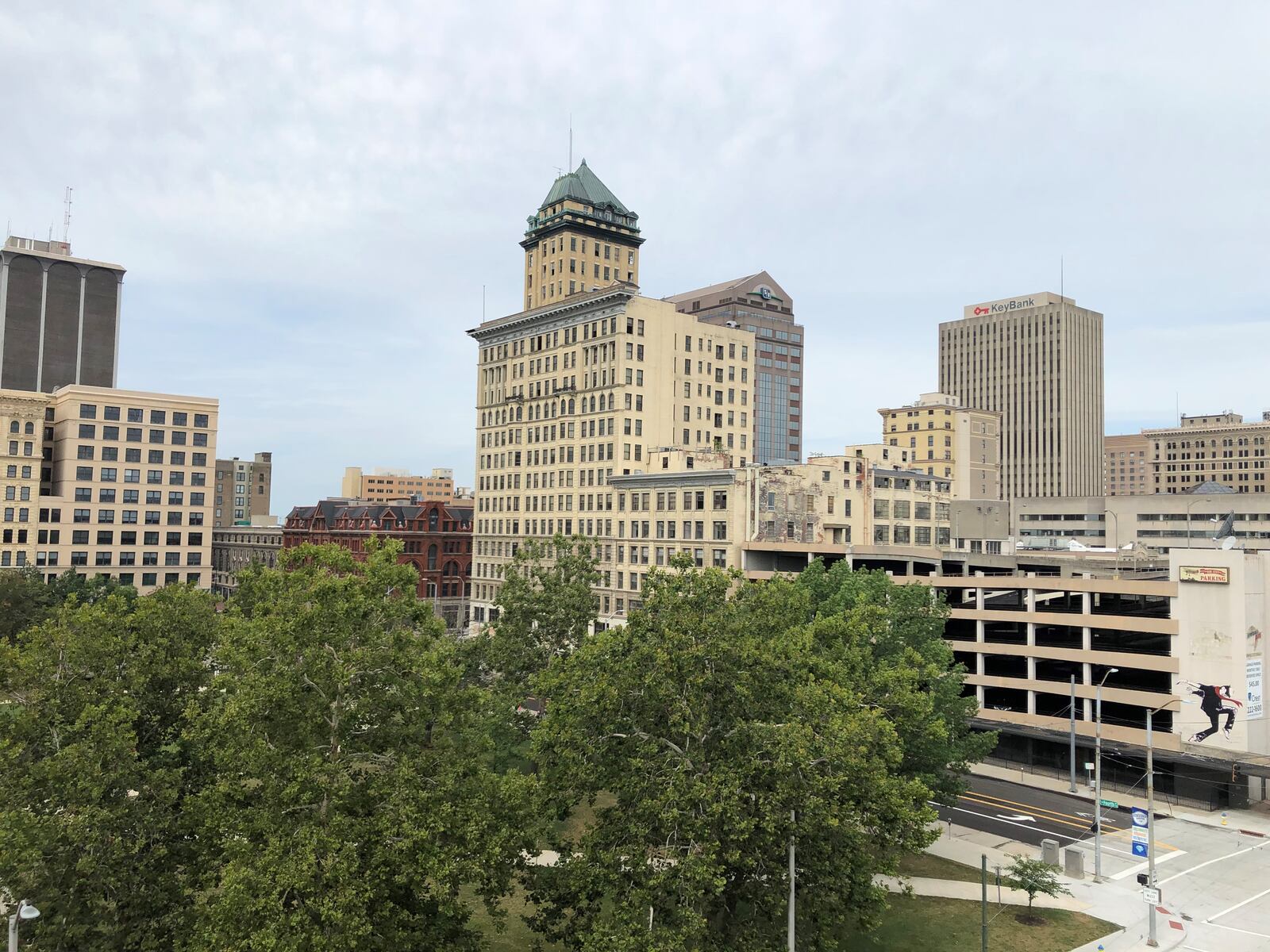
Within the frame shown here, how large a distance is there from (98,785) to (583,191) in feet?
376

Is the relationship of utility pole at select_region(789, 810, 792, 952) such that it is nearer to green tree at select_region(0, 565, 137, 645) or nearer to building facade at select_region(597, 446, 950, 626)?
building facade at select_region(597, 446, 950, 626)

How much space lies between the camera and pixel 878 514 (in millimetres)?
90500

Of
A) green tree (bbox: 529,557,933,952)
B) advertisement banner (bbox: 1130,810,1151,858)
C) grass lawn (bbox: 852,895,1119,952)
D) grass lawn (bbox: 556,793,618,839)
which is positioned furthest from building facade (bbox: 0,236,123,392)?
advertisement banner (bbox: 1130,810,1151,858)

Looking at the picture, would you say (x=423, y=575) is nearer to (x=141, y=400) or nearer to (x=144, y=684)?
(x=141, y=400)

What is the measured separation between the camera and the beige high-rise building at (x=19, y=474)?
107 m

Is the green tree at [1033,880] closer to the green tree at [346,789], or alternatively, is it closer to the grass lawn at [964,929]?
the grass lawn at [964,929]

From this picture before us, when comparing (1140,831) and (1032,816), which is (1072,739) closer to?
(1032,816)

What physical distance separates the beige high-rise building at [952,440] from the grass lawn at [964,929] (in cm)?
13825

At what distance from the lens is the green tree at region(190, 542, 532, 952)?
81.4 ft

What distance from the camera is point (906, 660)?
45.8 metres

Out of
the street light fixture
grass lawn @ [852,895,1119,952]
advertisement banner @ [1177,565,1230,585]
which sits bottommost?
grass lawn @ [852,895,1119,952]

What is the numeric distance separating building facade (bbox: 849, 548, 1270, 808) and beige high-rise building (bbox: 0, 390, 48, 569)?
10046 centimetres

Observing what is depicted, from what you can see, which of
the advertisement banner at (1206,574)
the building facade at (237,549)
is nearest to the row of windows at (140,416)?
the building facade at (237,549)

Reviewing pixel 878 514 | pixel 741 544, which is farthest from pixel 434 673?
pixel 878 514
